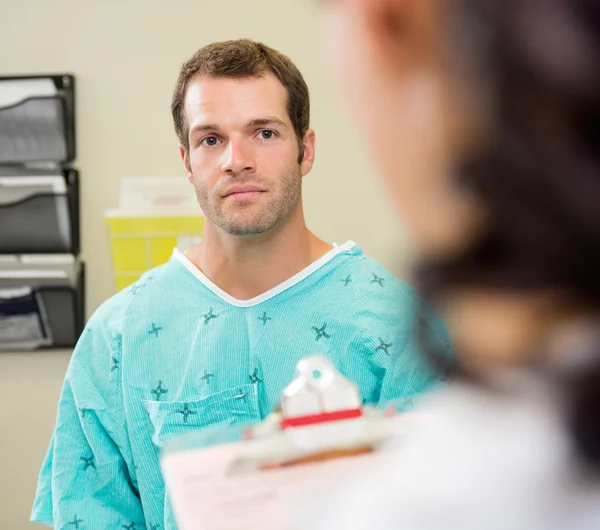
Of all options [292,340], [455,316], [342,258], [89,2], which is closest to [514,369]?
[455,316]

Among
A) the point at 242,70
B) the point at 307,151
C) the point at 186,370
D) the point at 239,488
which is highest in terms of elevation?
the point at 242,70

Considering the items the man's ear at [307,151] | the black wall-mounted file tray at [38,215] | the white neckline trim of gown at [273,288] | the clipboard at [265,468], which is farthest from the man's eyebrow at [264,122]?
the black wall-mounted file tray at [38,215]

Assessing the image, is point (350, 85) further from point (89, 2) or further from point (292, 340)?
point (89, 2)

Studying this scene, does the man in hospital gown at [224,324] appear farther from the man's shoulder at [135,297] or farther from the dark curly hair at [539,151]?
the dark curly hair at [539,151]

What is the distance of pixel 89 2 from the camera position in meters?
2.16

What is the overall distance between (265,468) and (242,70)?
972 millimetres

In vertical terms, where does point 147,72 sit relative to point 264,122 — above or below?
above

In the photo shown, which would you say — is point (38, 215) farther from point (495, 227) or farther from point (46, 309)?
point (495, 227)

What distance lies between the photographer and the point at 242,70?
49.6 inches

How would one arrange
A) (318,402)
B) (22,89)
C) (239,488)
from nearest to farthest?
(239,488) → (318,402) → (22,89)

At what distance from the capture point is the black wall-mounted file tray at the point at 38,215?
2178mm

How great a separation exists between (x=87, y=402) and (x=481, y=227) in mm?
1103

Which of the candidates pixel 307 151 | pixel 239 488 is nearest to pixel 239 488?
pixel 239 488

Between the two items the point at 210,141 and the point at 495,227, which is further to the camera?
the point at 210,141
